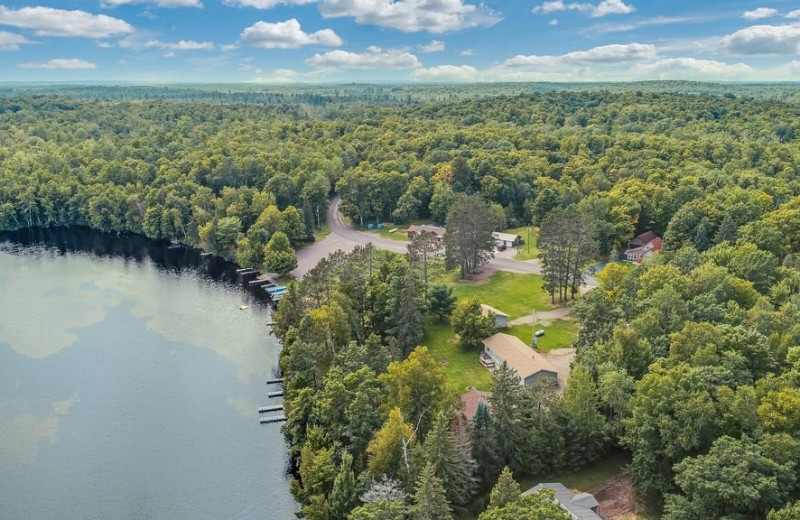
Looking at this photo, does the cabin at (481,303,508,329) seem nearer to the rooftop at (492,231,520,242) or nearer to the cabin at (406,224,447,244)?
the rooftop at (492,231,520,242)

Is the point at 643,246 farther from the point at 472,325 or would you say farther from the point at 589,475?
the point at 589,475

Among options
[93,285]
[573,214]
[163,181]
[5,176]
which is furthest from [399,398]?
[5,176]

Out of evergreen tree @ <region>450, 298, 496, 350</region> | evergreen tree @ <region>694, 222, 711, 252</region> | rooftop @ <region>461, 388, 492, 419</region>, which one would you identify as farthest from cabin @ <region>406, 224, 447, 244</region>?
rooftop @ <region>461, 388, 492, 419</region>

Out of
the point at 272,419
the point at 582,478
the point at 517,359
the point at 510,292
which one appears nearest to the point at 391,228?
the point at 510,292

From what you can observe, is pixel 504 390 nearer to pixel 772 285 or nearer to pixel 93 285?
pixel 772 285

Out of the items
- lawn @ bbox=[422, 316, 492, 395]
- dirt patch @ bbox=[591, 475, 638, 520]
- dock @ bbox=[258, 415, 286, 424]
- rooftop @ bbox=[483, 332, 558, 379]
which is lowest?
dock @ bbox=[258, 415, 286, 424]

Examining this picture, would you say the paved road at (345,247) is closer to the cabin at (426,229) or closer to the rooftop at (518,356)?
the cabin at (426,229)

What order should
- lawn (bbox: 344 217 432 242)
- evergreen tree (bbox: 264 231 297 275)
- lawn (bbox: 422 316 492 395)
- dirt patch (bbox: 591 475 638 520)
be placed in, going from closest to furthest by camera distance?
dirt patch (bbox: 591 475 638 520) < lawn (bbox: 422 316 492 395) < evergreen tree (bbox: 264 231 297 275) < lawn (bbox: 344 217 432 242)
